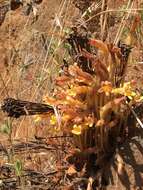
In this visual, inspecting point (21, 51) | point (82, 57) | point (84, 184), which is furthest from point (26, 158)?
point (21, 51)

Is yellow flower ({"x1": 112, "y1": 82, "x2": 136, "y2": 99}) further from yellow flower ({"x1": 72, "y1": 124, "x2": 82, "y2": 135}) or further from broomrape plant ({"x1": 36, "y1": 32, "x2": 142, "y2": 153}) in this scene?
yellow flower ({"x1": 72, "y1": 124, "x2": 82, "y2": 135})

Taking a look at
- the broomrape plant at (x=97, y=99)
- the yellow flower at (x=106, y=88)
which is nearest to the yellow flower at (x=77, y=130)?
the broomrape plant at (x=97, y=99)

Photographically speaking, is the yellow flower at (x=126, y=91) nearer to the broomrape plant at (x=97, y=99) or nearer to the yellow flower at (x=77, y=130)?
the broomrape plant at (x=97, y=99)

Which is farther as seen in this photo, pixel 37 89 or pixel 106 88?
pixel 37 89

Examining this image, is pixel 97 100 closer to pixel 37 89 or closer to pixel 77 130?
pixel 77 130

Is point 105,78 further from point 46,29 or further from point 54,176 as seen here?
point 46,29

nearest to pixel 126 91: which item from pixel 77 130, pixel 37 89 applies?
pixel 77 130

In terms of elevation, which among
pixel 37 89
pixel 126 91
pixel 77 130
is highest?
pixel 37 89

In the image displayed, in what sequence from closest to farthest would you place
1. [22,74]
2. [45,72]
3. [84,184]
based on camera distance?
[84,184], [45,72], [22,74]
